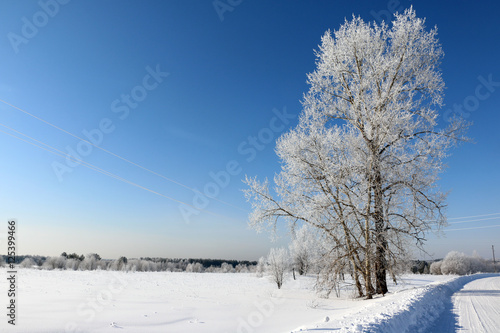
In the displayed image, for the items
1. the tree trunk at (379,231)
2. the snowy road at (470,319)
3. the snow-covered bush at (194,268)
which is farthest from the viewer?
the snow-covered bush at (194,268)

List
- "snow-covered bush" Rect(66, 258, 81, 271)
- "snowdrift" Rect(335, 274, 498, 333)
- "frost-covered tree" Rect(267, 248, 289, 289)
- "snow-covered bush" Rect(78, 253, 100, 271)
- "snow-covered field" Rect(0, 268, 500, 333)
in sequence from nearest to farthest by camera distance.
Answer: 1. "snowdrift" Rect(335, 274, 498, 333)
2. "snow-covered field" Rect(0, 268, 500, 333)
3. "frost-covered tree" Rect(267, 248, 289, 289)
4. "snow-covered bush" Rect(78, 253, 100, 271)
5. "snow-covered bush" Rect(66, 258, 81, 271)

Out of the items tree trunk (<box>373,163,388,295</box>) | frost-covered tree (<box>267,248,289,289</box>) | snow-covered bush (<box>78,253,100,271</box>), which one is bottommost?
snow-covered bush (<box>78,253,100,271</box>)

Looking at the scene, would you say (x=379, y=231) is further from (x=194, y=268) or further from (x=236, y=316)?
(x=194, y=268)

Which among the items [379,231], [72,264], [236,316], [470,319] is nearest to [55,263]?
[72,264]

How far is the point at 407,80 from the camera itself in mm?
13000

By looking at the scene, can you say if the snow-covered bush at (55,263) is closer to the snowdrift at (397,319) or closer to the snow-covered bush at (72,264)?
the snow-covered bush at (72,264)

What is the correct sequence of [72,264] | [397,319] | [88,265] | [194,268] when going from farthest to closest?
[194,268] → [72,264] → [88,265] → [397,319]

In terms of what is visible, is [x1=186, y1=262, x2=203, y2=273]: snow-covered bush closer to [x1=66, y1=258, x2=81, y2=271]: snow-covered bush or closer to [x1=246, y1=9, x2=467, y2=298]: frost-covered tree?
[x1=66, y1=258, x2=81, y2=271]: snow-covered bush

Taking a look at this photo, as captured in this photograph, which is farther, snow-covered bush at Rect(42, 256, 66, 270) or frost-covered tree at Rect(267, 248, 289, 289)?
snow-covered bush at Rect(42, 256, 66, 270)

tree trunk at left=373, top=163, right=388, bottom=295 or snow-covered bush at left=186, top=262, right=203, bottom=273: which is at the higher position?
tree trunk at left=373, top=163, right=388, bottom=295

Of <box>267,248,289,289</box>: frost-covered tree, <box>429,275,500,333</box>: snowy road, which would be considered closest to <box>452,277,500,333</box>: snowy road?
<box>429,275,500,333</box>: snowy road

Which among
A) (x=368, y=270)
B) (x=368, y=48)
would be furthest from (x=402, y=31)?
(x=368, y=270)

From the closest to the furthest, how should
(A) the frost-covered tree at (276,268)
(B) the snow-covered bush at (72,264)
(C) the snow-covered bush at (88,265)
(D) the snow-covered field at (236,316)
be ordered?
1. (D) the snow-covered field at (236,316)
2. (A) the frost-covered tree at (276,268)
3. (C) the snow-covered bush at (88,265)
4. (B) the snow-covered bush at (72,264)

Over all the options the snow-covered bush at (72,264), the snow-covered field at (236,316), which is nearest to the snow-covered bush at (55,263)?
the snow-covered bush at (72,264)
